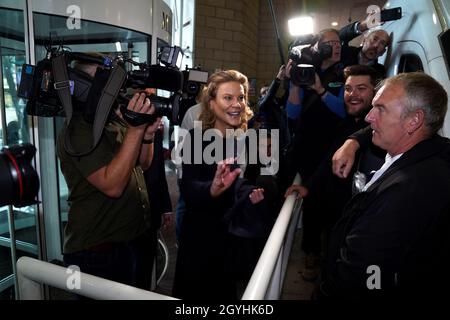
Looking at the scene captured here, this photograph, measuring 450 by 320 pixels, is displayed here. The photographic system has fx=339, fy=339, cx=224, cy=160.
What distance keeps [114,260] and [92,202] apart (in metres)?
0.30

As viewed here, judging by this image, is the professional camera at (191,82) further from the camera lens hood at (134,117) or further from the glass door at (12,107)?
the glass door at (12,107)

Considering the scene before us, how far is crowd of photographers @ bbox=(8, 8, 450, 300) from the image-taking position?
3.62 feet

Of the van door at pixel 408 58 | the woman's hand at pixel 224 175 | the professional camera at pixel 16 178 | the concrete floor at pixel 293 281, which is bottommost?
the concrete floor at pixel 293 281

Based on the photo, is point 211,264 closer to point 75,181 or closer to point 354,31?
point 75,181

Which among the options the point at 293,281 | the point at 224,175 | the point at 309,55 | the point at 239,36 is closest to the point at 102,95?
the point at 224,175

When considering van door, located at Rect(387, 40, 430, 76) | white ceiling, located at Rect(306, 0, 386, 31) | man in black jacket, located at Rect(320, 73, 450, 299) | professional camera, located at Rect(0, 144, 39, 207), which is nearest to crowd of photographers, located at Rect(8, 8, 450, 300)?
man in black jacket, located at Rect(320, 73, 450, 299)

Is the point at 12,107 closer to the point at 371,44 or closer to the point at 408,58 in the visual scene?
the point at 371,44

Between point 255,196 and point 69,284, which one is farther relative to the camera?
point 255,196

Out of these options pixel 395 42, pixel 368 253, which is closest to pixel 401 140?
pixel 368 253

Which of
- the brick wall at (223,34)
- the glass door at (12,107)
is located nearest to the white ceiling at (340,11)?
the brick wall at (223,34)

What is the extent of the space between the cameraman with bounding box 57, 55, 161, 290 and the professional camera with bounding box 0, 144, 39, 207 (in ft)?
1.69

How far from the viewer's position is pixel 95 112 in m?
1.32

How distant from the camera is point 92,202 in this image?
4.87 feet

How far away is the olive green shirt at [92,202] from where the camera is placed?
54.1 inches
